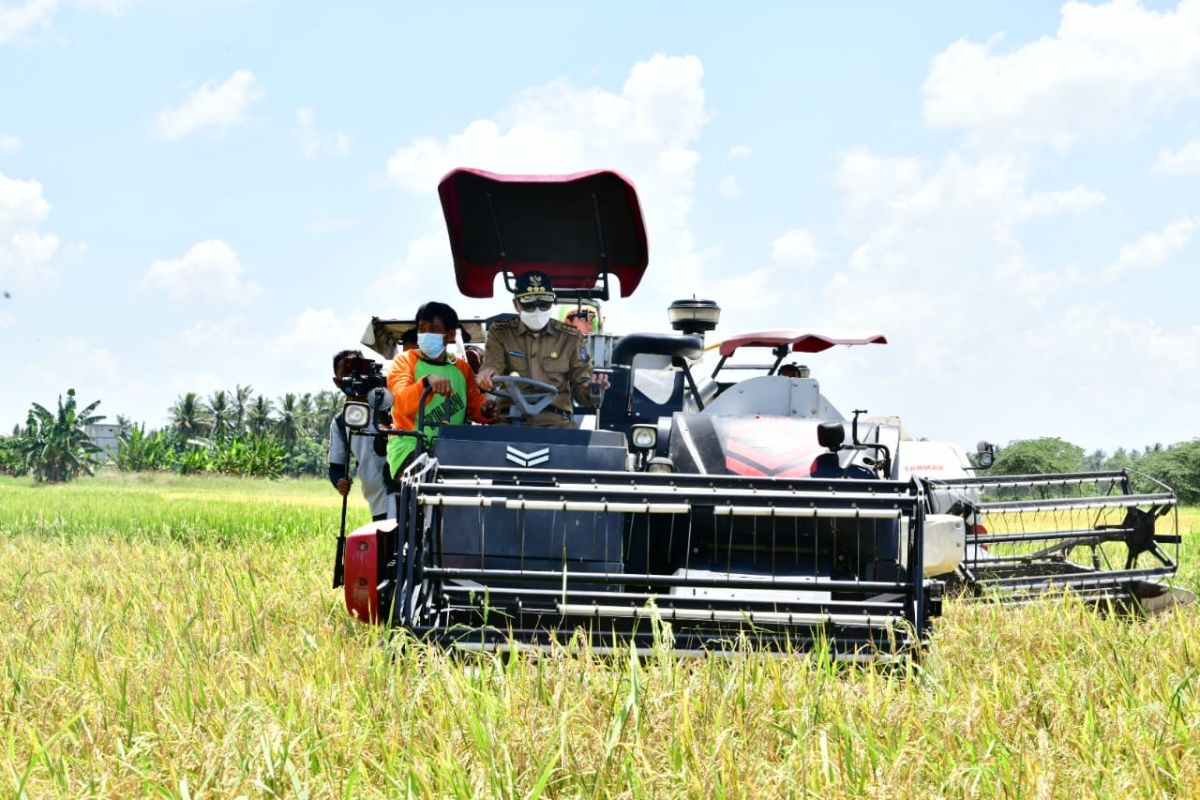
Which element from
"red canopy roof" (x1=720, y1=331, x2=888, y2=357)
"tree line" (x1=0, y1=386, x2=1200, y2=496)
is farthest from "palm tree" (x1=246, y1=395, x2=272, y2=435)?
"red canopy roof" (x1=720, y1=331, x2=888, y2=357)

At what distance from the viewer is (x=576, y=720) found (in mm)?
3613

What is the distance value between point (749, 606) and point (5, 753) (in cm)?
293

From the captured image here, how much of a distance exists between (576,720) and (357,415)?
213 cm

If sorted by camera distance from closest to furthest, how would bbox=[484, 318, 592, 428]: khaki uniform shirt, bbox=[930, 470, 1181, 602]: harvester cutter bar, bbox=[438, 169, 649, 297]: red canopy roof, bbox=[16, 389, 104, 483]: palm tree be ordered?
bbox=[484, 318, 592, 428]: khaki uniform shirt < bbox=[438, 169, 649, 297]: red canopy roof < bbox=[930, 470, 1181, 602]: harvester cutter bar < bbox=[16, 389, 104, 483]: palm tree

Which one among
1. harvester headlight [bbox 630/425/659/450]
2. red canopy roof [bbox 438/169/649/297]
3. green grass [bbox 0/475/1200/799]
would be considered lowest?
green grass [bbox 0/475/1200/799]

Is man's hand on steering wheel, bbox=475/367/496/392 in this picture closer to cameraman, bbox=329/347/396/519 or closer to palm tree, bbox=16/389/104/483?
cameraman, bbox=329/347/396/519

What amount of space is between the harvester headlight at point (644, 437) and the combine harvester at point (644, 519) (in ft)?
0.09

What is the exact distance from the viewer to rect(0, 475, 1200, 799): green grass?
3.21 metres

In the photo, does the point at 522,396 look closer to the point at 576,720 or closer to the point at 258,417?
the point at 576,720

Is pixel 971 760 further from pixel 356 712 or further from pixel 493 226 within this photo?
pixel 493 226

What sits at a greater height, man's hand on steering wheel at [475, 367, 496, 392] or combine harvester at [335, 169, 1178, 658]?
man's hand on steering wheel at [475, 367, 496, 392]

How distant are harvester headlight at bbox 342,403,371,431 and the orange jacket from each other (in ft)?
5.44

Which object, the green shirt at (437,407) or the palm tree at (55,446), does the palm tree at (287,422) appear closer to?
the palm tree at (55,446)

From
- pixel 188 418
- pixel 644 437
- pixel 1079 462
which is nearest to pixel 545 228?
pixel 644 437
